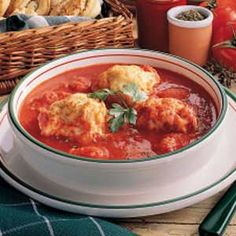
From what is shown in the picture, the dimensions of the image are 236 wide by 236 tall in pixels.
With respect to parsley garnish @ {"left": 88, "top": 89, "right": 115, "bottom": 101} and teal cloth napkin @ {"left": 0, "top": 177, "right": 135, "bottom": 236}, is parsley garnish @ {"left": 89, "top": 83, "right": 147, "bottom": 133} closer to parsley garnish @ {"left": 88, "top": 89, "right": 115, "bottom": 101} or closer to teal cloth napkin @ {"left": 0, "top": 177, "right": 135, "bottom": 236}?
parsley garnish @ {"left": 88, "top": 89, "right": 115, "bottom": 101}

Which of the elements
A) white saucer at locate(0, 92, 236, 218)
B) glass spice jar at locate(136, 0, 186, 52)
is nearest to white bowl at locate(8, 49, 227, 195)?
white saucer at locate(0, 92, 236, 218)

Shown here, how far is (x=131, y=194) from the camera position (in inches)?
53.8

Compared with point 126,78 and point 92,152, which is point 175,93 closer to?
point 126,78

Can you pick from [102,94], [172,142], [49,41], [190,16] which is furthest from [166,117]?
[190,16]

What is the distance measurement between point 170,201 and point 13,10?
1088mm

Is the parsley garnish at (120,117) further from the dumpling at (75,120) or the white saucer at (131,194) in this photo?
the white saucer at (131,194)

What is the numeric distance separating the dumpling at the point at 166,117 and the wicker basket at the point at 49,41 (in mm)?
533

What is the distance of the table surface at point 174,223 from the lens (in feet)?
4.46

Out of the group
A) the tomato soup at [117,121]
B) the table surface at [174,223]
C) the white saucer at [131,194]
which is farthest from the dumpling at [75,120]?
the table surface at [174,223]

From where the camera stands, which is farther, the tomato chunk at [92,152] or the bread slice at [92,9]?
the bread slice at [92,9]

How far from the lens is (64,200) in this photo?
135 cm

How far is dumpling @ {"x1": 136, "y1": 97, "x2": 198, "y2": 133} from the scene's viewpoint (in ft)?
4.82

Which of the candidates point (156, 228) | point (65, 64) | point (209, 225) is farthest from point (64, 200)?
point (65, 64)

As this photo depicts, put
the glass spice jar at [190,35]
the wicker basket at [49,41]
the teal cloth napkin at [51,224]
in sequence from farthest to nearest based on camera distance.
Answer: the glass spice jar at [190,35] < the wicker basket at [49,41] < the teal cloth napkin at [51,224]
